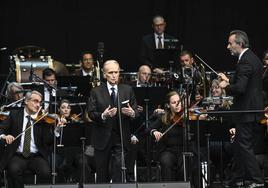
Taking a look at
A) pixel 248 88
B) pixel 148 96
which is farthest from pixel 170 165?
pixel 248 88

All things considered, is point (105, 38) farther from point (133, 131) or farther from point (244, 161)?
point (244, 161)

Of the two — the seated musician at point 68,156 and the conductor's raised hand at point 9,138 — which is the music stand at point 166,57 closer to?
the seated musician at point 68,156

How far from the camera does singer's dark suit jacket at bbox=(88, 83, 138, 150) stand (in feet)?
38.6

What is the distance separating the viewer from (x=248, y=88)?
444 inches

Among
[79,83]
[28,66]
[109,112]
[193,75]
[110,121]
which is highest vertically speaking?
[28,66]

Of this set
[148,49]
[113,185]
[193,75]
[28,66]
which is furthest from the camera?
[148,49]

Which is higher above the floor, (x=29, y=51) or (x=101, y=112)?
(x=29, y=51)

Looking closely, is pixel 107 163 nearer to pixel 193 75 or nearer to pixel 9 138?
pixel 9 138

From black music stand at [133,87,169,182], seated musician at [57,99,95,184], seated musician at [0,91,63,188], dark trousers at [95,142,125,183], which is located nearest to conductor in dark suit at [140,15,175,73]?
black music stand at [133,87,169,182]

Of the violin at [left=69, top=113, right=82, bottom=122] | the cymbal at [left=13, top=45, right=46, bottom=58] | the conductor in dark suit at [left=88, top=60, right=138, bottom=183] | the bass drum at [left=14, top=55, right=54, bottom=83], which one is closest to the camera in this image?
the conductor in dark suit at [left=88, top=60, right=138, bottom=183]

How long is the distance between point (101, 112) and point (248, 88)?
2096 millimetres

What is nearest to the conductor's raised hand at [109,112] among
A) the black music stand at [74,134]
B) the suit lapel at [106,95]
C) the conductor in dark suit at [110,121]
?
the conductor in dark suit at [110,121]

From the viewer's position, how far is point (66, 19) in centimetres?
1761

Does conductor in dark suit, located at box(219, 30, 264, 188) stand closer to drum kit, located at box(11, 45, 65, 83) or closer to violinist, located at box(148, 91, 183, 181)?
violinist, located at box(148, 91, 183, 181)
